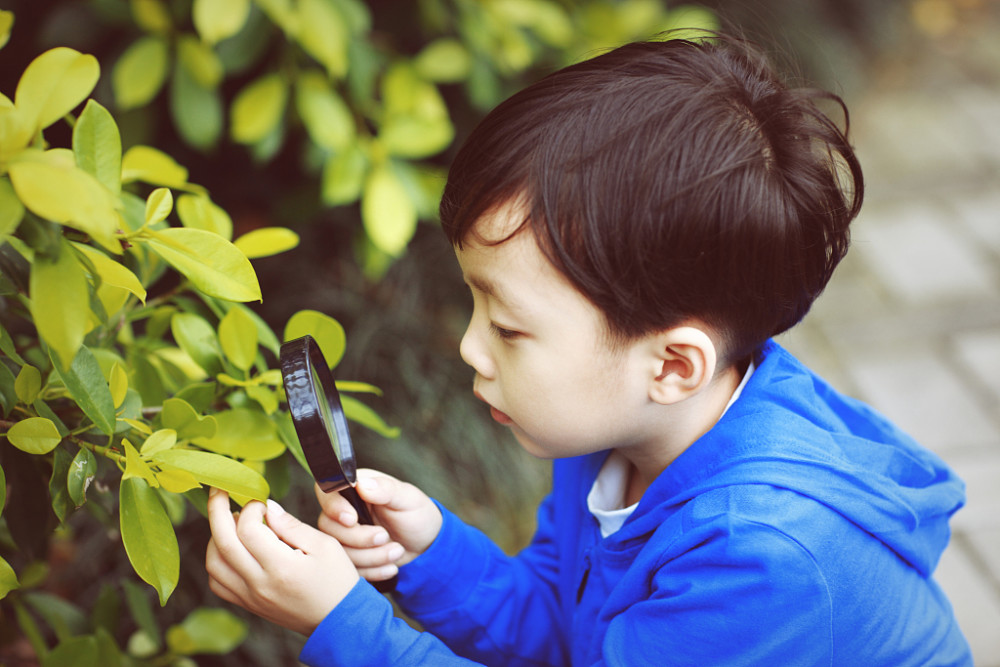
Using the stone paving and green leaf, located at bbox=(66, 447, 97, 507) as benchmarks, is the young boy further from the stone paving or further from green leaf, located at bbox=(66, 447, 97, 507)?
the stone paving

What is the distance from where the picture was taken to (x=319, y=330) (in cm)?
93

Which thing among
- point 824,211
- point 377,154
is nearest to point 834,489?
point 824,211

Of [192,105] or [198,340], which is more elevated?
[192,105]

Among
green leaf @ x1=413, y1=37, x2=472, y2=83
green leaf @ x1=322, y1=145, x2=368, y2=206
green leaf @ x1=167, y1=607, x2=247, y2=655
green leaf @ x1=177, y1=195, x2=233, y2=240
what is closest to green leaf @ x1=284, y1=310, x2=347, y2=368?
green leaf @ x1=177, y1=195, x2=233, y2=240

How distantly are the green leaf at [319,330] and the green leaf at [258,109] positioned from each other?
0.80 m

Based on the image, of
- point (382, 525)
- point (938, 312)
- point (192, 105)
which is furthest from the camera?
point (938, 312)

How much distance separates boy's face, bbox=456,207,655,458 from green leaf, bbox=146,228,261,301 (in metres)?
0.29

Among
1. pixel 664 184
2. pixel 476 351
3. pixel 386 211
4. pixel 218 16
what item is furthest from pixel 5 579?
pixel 386 211

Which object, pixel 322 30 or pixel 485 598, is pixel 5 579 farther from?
pixel 322 30

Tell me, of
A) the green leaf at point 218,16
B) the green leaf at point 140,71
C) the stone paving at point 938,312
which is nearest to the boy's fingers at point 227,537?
the green leaf at point 218,16

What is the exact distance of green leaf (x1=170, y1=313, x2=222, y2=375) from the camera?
2.94ft

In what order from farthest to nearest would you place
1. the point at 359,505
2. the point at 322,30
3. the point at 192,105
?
the point at 192,105
the point at 322,30
the point at 359,505

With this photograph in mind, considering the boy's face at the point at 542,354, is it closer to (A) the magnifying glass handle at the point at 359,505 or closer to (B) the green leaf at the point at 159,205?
(A) the magnifying glass handle at the point at 359,505

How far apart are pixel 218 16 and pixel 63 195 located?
0.88 m
